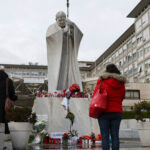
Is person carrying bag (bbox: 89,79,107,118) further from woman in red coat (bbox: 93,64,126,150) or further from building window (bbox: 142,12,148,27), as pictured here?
building window (bbox: 142,12,148,27)

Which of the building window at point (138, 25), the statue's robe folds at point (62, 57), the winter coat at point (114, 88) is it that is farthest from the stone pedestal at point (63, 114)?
the building window at point (138, 25)

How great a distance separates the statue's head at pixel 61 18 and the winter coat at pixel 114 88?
772 centimetres

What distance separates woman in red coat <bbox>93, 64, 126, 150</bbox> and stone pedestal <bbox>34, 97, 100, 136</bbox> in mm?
5391

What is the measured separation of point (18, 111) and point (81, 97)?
407 centimetres

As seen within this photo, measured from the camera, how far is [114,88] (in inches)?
193

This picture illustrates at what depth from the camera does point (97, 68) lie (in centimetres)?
8825

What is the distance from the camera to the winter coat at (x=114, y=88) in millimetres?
4828

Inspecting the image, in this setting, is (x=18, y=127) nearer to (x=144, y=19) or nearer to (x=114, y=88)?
(x=114, y=88)

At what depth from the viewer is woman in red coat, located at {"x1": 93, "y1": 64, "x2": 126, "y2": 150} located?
4.74 m

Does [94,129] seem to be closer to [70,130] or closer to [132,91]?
[70,130]

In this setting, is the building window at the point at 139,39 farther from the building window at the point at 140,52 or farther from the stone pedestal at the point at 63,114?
the stone pedestal at the point at 63,114

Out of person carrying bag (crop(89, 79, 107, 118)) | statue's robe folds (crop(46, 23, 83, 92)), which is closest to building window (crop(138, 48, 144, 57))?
statue's robe folds (crop(46, 23, 83, 92))

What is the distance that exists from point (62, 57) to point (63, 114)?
315 cm

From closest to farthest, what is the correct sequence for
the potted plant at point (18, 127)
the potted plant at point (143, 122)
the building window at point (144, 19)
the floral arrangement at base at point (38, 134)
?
the potted plant at point (18, 127) → the potted plant at point (143, 122) → the floral arrangement at base at point (38, 134) → the building window at point (144, 19)
